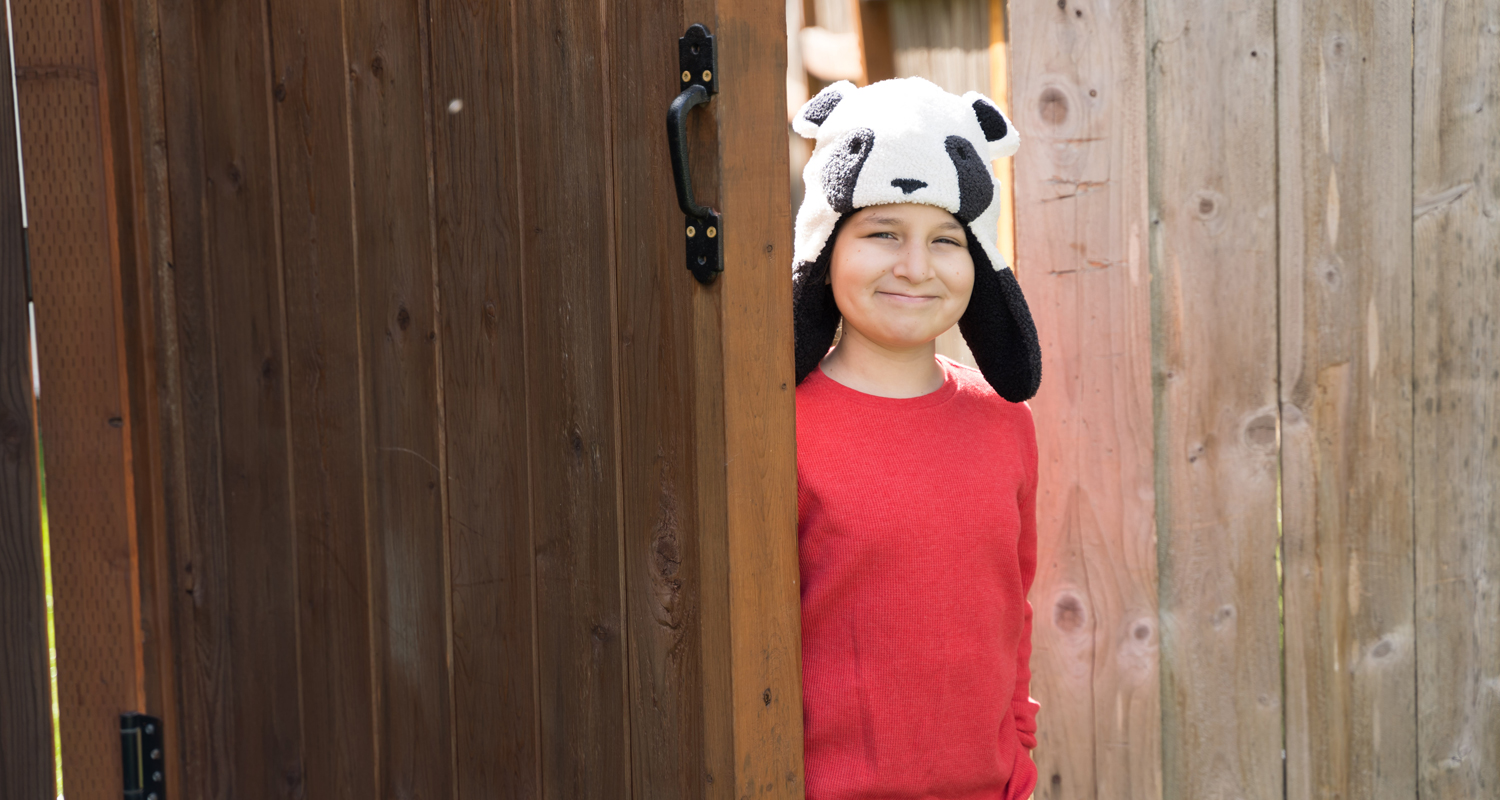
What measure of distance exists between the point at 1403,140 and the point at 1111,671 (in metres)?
1.06

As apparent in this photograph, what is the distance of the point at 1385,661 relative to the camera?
2.29 m

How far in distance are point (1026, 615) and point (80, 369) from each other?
4.97 feet

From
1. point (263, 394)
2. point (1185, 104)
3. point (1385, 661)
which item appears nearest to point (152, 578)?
point (263, 394)

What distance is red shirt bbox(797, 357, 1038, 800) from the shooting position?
6.11 ft

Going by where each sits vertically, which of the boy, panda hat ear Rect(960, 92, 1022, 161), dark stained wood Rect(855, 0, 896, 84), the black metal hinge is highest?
dark stained wood Rect(855, 0, 896, 84)

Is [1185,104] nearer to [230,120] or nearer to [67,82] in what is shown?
[230,120]

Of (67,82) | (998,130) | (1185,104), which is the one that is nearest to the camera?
(67,82)

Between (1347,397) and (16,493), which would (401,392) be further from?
(1347,397)

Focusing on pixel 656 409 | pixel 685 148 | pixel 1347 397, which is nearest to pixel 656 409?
pixel 656 409

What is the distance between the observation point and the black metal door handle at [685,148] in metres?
1.44

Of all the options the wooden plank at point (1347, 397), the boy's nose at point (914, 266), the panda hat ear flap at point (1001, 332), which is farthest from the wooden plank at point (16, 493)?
the wooden plank at point (1347, 397)

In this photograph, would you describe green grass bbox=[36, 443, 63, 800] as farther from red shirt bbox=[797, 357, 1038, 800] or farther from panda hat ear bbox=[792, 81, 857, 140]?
panda hat ear bbox=[792, 81, 857, 140]

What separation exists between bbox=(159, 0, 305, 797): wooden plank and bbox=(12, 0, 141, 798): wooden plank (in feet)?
0.55

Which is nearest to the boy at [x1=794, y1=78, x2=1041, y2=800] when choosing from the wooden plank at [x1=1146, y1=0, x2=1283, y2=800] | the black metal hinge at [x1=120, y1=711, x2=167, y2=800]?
the wooden plank at [x1=1146, y1=0, x2=1283, y2=800]
